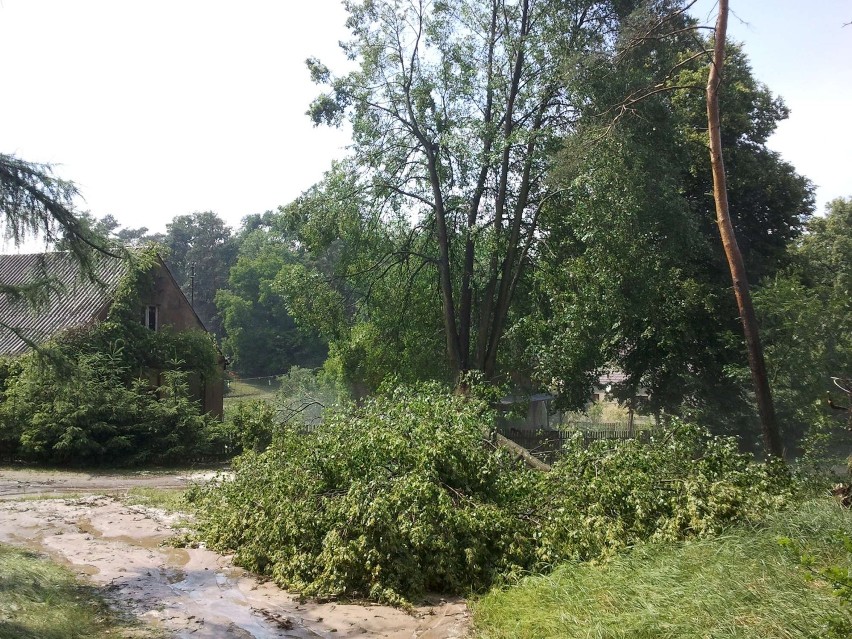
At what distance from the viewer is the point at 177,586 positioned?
8211 mm

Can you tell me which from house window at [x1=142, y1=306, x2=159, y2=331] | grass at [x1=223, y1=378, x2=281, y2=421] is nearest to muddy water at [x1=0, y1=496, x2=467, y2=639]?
house window at [x1=142, y1=306, x2=159, y2=331]

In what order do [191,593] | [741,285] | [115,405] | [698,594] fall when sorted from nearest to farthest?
[698,594], [191,593], [741,285], [115,405]

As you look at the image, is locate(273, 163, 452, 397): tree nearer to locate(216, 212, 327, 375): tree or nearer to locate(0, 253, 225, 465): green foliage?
locate(0, 253, 225, 465): green foliage

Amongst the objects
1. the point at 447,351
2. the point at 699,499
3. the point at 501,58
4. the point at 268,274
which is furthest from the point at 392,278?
the point at 268,274

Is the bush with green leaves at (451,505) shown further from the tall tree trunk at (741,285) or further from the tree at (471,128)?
the tree at (471,128)

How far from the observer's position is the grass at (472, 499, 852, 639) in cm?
498

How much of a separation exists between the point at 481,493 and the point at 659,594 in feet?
11.8

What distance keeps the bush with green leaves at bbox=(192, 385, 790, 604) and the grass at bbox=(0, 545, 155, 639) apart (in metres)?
1.85

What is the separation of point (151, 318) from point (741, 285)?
20677mm

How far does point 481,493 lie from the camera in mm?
9203

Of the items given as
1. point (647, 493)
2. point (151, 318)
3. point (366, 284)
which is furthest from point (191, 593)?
point (151, 318)

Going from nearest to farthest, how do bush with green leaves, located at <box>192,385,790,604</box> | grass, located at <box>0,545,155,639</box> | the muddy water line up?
grass, located at <box>0,545,155,639</box>
the muddy water
bush with green leaves, located at <box>192,385,790,604</box>

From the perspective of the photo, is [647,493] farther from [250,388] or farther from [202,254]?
[202,254]

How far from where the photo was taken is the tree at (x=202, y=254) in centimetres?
7819
